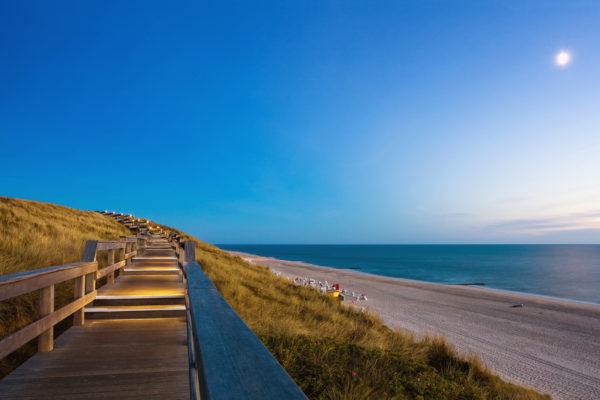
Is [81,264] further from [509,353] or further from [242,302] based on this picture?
[509,353]

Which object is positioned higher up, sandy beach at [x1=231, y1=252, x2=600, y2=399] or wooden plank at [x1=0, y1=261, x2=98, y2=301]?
wooden plank at [x1=0, y1=261, x2=98, y2=301]

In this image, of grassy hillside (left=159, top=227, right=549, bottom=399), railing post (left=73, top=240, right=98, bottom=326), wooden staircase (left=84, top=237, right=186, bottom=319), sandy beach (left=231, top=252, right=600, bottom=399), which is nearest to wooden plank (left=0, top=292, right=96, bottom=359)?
railing post (left=73, top=240, right=98, bottom=326)

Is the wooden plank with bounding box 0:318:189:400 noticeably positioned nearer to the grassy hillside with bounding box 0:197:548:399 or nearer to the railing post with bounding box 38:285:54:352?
the railing post with bounding box 38:285:54:352

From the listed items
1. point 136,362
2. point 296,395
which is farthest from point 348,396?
point 296,395

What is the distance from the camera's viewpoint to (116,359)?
3732 millimetres

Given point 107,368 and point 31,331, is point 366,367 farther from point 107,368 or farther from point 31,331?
point 31,331

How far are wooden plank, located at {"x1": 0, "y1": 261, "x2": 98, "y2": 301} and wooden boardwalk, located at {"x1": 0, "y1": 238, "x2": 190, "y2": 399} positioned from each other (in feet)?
2.72

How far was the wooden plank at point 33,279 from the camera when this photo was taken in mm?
2814

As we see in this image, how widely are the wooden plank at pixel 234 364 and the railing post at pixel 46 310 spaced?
3.16 m

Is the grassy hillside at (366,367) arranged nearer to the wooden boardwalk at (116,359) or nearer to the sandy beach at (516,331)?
the wooden boardwalk at (116,359)

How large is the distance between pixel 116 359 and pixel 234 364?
141 inches

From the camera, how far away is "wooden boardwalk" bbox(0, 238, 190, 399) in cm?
300

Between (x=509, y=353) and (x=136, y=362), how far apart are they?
16114 millimetres

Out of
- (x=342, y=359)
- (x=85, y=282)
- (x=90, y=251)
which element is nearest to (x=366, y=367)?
(x=342, y=359)
